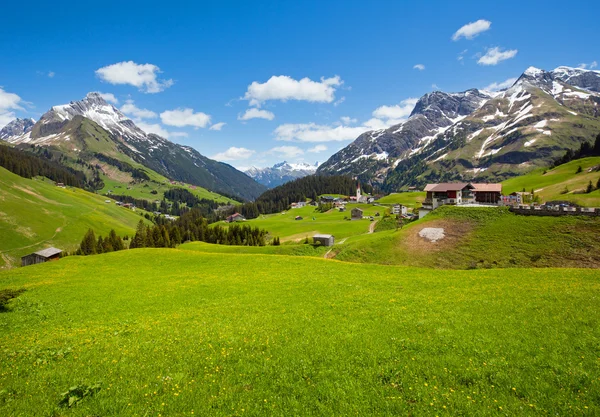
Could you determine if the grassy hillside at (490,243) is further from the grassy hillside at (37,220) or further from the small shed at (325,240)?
the grassy hillside at (37,220)

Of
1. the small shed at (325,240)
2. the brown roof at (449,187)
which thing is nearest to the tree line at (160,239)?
the small shed at (325,240)

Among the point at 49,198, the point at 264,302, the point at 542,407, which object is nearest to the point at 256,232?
the point at 264,302

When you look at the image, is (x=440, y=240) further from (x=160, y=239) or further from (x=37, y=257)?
(x=37, y=257)

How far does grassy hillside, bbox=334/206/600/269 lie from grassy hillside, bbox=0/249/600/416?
1975cm

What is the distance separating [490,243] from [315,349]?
49.5 metres

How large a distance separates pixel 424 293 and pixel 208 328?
696 inches

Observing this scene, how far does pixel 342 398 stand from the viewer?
10406 mm

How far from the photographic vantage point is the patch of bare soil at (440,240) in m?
54.7

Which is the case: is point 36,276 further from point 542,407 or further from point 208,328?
point 542,407

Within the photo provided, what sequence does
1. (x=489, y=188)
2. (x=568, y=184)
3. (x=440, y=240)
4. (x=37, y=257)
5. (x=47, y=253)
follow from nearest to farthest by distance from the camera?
1. (x=440, y=240)
2. (x=489, y=188)
3. (x=37, y=257)
4. (x=47, y=253)
5. (x=568, y=184)

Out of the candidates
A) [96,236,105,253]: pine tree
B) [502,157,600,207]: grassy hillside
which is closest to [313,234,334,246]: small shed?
[96,236,105,253]: pine tree

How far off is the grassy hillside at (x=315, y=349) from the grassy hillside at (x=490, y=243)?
64.8 feet

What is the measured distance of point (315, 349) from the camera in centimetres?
1427

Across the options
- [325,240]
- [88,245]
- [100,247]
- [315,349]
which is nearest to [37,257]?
[88,245]
